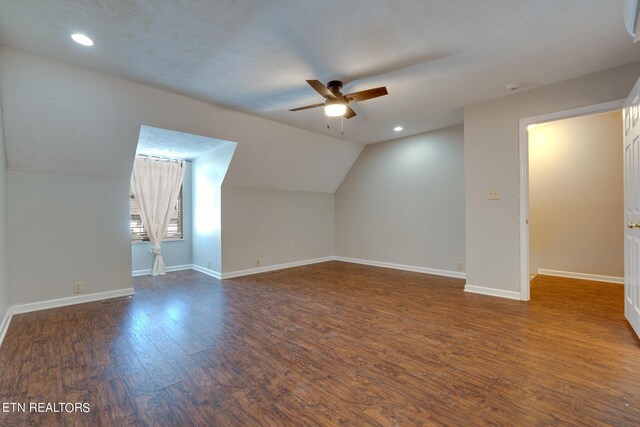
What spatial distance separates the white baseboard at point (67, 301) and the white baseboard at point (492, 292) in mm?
4914

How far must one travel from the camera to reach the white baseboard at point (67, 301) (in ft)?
11.3

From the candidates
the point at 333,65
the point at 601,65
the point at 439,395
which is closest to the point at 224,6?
the point at 333,65

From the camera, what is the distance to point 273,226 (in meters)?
5.97

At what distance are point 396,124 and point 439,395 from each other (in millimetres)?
4109

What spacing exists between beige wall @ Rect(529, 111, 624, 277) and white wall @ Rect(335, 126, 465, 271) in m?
1.54

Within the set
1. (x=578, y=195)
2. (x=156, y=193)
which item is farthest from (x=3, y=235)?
(x=578, y=195)

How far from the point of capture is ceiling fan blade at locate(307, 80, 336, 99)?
104 inches

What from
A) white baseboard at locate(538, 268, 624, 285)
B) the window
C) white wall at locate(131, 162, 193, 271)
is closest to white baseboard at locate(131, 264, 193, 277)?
white wall at locate(131, 162, 193, 271)

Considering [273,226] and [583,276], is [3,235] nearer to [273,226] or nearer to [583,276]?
[273,226]

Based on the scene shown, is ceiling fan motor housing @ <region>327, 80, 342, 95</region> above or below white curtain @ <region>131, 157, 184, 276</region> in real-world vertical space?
above

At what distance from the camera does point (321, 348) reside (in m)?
2.50

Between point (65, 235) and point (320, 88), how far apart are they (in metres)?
3.75

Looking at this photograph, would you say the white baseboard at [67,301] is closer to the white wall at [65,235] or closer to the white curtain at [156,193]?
the white wall at [65,235]

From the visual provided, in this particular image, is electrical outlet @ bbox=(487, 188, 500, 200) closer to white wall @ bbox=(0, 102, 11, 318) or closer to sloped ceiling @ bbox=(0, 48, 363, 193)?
sloped ceiling @ bbox=(0, 48, 363, 193)
